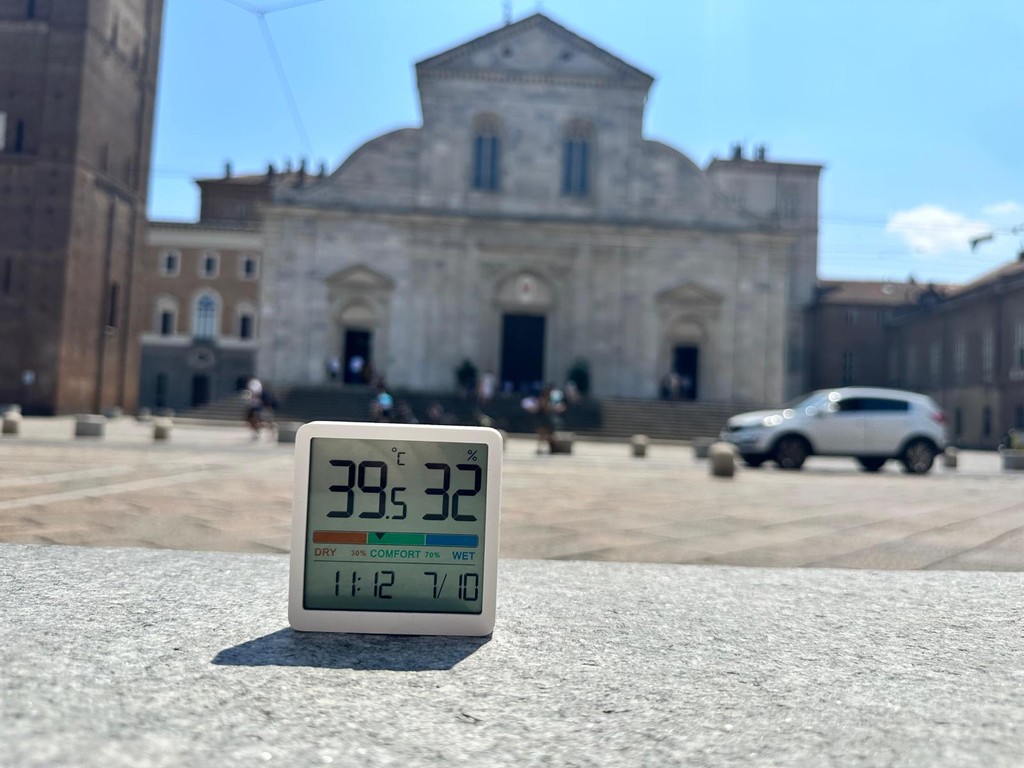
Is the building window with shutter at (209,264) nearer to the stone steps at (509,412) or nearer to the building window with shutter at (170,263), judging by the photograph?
the building window with shutter at (170,263)

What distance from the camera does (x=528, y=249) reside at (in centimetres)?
3794

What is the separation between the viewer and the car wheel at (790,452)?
17781mm

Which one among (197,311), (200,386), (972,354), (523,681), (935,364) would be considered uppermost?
(197,311)

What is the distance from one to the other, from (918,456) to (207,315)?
1796 inches

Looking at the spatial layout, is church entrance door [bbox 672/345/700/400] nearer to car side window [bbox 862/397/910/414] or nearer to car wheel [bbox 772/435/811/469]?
car side window [bbox 862/397/910/414]

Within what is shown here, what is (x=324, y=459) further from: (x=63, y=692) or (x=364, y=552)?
(x=63, y=692)

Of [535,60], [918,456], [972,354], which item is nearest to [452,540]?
[918,456]

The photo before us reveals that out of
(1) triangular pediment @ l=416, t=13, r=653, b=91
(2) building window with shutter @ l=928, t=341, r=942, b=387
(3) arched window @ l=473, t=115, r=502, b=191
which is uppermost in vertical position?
(1) triangular pediment @ l=416, t=13, r=653, b=91

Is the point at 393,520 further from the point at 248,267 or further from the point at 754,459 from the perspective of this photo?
the point at 248,267

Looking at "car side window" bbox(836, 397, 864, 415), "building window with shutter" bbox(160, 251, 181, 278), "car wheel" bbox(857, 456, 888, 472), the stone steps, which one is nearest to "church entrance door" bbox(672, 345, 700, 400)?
the stone steps

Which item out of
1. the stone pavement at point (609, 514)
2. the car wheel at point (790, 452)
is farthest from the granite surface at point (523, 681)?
the car wheel at point (790, 452)

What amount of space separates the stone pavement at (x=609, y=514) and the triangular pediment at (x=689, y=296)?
2403cm

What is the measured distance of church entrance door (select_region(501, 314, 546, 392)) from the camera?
38656 mm

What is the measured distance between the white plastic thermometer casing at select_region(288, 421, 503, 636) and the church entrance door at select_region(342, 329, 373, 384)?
34.5 m
